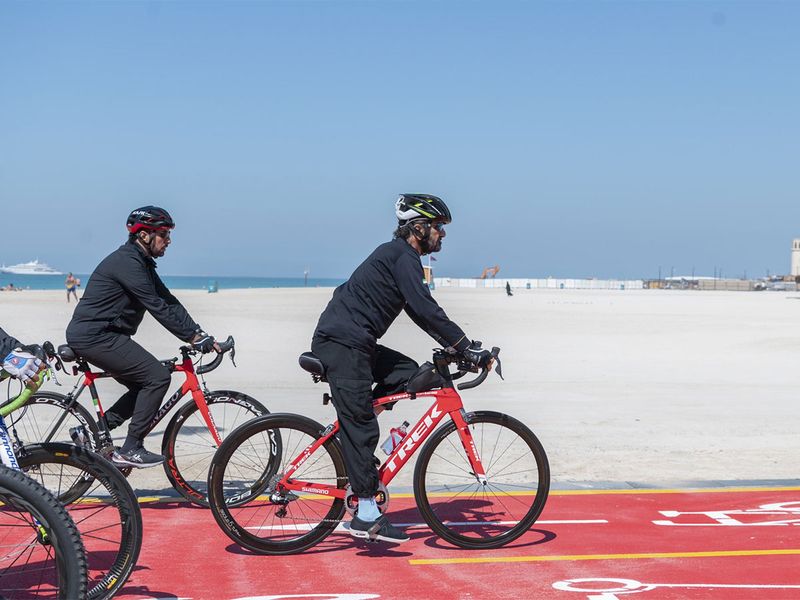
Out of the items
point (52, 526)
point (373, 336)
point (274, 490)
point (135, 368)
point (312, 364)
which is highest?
point (373, 336)

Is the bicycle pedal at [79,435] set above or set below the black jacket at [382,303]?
below

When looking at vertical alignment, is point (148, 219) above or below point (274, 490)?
above

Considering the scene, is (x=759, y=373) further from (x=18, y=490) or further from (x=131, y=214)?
(x=18, y=490)

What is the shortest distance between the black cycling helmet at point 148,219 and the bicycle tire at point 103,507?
229 cm

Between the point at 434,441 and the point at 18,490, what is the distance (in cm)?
252

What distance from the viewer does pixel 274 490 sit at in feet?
19.2

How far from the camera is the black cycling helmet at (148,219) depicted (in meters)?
6.70

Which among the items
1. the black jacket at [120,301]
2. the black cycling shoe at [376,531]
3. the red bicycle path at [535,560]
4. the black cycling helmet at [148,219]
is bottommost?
the red bicycle path at [535,560]

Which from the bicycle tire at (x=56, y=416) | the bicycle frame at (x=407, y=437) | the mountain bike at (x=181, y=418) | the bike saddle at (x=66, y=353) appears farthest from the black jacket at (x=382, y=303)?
the bicycle tire at (x=56, y=416)

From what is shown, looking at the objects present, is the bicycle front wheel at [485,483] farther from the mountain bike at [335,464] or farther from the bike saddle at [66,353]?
the bike saddle at [66,353]

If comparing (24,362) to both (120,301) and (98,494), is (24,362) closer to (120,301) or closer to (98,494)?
(98,494)

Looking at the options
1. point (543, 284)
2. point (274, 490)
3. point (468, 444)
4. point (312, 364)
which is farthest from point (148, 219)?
point (543, 284)

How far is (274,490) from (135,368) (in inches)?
52.7

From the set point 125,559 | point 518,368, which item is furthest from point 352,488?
point 518,368
